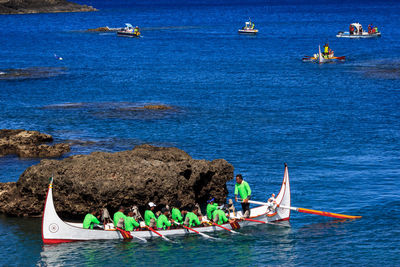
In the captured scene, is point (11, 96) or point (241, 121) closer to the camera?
point (241, 121)

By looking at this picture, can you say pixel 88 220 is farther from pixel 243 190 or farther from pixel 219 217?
pixel 243 190

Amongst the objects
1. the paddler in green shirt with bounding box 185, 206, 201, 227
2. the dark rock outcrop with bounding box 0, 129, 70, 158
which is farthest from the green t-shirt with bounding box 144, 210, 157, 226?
the dark rock outcrop with bounding box 0, 129, 70, 158

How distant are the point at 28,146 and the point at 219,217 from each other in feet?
76.7

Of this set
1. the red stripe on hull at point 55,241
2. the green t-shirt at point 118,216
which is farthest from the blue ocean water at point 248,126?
the green t-shirt at point 118,216

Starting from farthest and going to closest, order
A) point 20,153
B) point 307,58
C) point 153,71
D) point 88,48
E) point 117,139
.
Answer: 1. point 88,48
2. point 307,58
3. point 153,71
4. point 117,139
5. point 20,153

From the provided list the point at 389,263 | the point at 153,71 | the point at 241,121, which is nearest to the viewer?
the point at 389,263

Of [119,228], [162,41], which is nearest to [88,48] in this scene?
[162,41]

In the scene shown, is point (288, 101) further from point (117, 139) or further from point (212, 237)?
point (212, 237)

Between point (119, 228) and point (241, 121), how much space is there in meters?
34.0

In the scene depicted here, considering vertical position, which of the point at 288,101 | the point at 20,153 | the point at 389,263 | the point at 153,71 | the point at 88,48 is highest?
the point at 88,48

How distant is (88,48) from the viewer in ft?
469

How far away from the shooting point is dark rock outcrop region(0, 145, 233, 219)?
3559 cm

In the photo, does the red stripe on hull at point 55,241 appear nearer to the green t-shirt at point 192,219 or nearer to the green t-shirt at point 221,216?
the green t-shirt at point 192,219

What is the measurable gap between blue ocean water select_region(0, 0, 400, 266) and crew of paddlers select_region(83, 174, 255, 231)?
1043 millimetres
